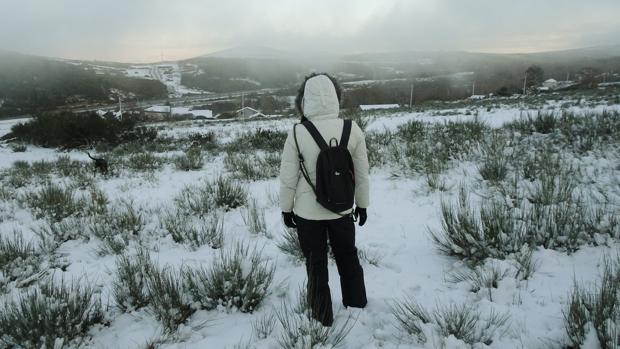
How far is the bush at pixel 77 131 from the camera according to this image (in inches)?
687

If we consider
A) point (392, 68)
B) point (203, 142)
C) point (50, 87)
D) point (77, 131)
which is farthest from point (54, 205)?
point (392, 68)

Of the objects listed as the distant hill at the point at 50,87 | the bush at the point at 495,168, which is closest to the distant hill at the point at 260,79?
the distant hill at the point at 50,87

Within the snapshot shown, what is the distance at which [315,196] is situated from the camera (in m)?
2.16

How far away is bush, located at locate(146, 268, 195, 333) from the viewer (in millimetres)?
2385

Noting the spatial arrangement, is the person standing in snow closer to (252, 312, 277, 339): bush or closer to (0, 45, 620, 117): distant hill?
(252, 312, 277, 339): bush

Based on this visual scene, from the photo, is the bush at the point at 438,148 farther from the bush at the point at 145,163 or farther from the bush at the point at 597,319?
the bush at the point at 145,163

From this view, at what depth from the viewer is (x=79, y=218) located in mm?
4898

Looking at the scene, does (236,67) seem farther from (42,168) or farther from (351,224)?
(351,224)

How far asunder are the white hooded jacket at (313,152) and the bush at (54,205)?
4.58 m

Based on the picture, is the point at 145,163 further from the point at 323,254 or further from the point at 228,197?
the point at 323,254

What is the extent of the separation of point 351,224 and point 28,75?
99.9 meters

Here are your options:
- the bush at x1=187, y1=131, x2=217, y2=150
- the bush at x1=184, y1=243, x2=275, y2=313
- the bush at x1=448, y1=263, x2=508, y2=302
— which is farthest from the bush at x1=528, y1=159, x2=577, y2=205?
the bush at x1=187, y1=131, x2=217, y2=150

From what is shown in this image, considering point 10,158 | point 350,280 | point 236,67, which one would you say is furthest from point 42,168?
point 236,67

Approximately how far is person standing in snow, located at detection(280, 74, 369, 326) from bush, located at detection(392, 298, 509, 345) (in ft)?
1.28
